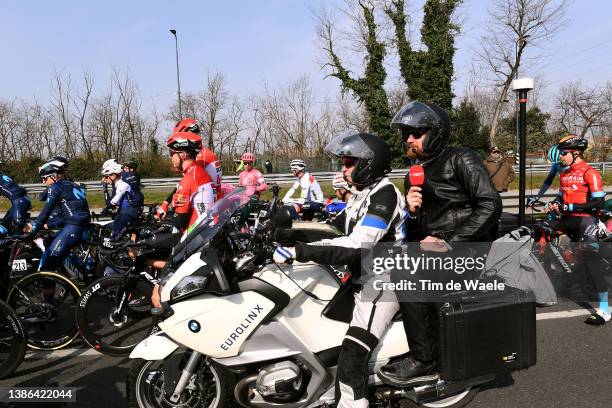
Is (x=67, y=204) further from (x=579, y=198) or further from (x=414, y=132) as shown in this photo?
(x=579, y=198)

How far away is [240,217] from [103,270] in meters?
3.55

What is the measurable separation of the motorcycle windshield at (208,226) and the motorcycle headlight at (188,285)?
193 mm

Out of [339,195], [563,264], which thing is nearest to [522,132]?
[563,264]

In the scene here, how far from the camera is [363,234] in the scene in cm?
291

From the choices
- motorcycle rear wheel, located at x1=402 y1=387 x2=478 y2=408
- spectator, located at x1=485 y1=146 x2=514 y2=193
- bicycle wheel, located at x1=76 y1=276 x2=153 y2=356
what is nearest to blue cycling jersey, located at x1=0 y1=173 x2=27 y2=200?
bicycle wheel, located at x1=76 y1=276 x2=153 y2=356

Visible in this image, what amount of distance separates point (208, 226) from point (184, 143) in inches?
85.7

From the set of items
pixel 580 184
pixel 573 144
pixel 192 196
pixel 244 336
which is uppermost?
pixel 573 144

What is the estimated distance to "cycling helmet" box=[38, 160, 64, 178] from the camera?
565 centimetres

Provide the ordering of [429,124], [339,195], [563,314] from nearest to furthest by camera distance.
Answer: [429,124], [563,314], [339,195]

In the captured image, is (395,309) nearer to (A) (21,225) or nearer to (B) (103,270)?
(B) (103,270)

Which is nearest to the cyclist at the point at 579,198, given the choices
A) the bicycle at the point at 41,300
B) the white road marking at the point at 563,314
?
the white road marking at the point at 563,314

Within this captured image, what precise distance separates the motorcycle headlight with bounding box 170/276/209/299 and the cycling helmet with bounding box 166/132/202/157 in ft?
7.89

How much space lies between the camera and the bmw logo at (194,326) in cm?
298

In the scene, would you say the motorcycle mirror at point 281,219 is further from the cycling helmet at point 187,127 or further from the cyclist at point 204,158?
the cycling helmet at point 187,127
